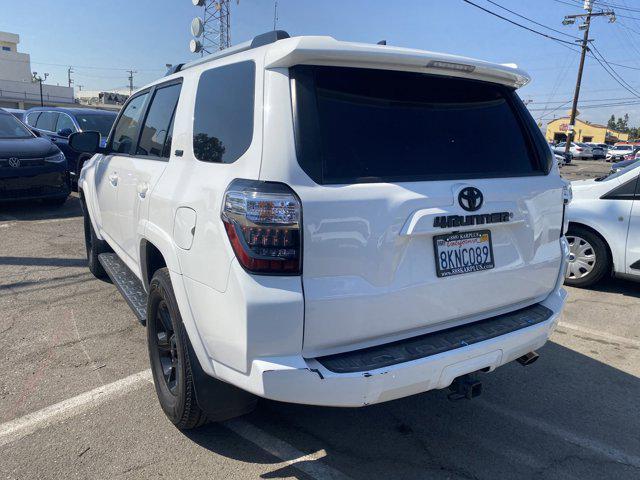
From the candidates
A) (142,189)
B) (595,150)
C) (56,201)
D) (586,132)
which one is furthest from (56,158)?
(586,132)

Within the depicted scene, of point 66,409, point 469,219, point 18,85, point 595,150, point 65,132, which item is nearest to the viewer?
point 469,219

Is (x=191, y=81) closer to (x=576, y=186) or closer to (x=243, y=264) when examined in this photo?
(x=243, y=264)

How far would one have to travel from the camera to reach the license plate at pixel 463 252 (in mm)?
2387

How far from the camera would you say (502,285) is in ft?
8.73

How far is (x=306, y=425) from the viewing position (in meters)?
3.04

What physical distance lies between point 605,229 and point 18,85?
7859 cm

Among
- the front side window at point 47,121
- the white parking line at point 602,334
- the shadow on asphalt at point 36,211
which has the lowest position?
the white parking line at point 602,334

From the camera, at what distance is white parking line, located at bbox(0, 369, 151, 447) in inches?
113

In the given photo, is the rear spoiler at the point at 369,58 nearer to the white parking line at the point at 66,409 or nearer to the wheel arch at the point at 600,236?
the white parking line at the point at 66,409

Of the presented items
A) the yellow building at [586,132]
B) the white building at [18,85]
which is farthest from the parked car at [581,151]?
the white building at [18,85]

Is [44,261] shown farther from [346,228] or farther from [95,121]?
[95,121]

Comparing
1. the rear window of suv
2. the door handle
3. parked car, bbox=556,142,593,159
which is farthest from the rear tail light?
parked car, bbox=556,142,593,159

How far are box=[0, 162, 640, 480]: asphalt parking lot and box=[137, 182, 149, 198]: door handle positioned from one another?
125 cm

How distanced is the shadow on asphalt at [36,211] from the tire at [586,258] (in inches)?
309
